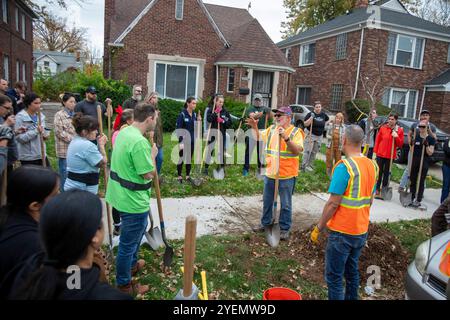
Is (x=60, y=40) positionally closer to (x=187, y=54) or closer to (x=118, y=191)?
(x=187, y=54)

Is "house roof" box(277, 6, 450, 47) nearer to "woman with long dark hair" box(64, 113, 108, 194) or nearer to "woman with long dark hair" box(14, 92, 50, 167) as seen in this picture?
"woman with long dark hair" box(14, 92, 50, 167)

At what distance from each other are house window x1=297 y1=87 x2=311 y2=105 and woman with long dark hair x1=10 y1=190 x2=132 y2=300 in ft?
84.9

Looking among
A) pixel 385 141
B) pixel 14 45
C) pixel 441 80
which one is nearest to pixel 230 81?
pixel 385 141

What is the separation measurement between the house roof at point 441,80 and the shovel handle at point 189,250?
75.7ft

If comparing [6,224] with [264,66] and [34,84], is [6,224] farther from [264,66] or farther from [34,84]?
[34,84]

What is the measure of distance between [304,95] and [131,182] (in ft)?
81.7

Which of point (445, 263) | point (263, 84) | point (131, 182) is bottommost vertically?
point (445, 263)

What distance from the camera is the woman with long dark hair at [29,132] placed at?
5.39 metres

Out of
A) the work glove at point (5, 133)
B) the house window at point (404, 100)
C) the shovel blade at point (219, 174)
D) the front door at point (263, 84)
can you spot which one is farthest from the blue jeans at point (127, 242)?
the house window at point (404, 100)

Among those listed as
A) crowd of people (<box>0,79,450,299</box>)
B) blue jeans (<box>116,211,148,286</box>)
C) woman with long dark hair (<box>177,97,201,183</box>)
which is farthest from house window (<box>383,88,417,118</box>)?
blue jeans (<box>116,211,148,286</box>)

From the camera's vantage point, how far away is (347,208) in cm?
350

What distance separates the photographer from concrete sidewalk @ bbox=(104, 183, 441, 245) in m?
6.10

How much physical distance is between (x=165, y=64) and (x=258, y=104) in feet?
34.6

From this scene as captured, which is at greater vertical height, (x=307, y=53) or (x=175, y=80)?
(x=307, y=53)
